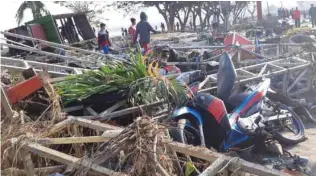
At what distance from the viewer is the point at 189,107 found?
371 centimetres

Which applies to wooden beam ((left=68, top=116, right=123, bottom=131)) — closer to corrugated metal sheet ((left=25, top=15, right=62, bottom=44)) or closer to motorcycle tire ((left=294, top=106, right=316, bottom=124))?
motorcycle tire ((left=294, top=106, right=316, bottom=124))

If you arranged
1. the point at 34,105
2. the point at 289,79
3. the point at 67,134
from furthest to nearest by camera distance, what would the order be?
the point at 289,79 → the point at 34,105 → the point at 67,134

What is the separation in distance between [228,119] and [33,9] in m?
18.3

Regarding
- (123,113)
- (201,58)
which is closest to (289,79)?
(201,58)

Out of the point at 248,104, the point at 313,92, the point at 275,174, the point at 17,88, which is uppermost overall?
the point at 17,88

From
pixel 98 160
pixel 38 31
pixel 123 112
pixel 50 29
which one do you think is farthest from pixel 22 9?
pixel 98 160

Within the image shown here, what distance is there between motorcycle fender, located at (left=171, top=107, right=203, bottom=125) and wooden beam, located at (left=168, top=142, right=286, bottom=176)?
1253 mm

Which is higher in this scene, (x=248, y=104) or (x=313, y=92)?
(x=248, y=104)

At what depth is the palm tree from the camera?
19714mm

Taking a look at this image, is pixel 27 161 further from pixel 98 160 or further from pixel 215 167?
pixel 215 167

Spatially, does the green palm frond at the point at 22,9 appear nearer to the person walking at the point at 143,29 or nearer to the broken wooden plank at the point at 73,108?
the person walking at the point at 143,29

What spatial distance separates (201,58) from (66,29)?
8560mm

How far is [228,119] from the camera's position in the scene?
3.75 meters

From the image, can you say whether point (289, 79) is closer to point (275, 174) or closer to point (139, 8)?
point (275, 174)
